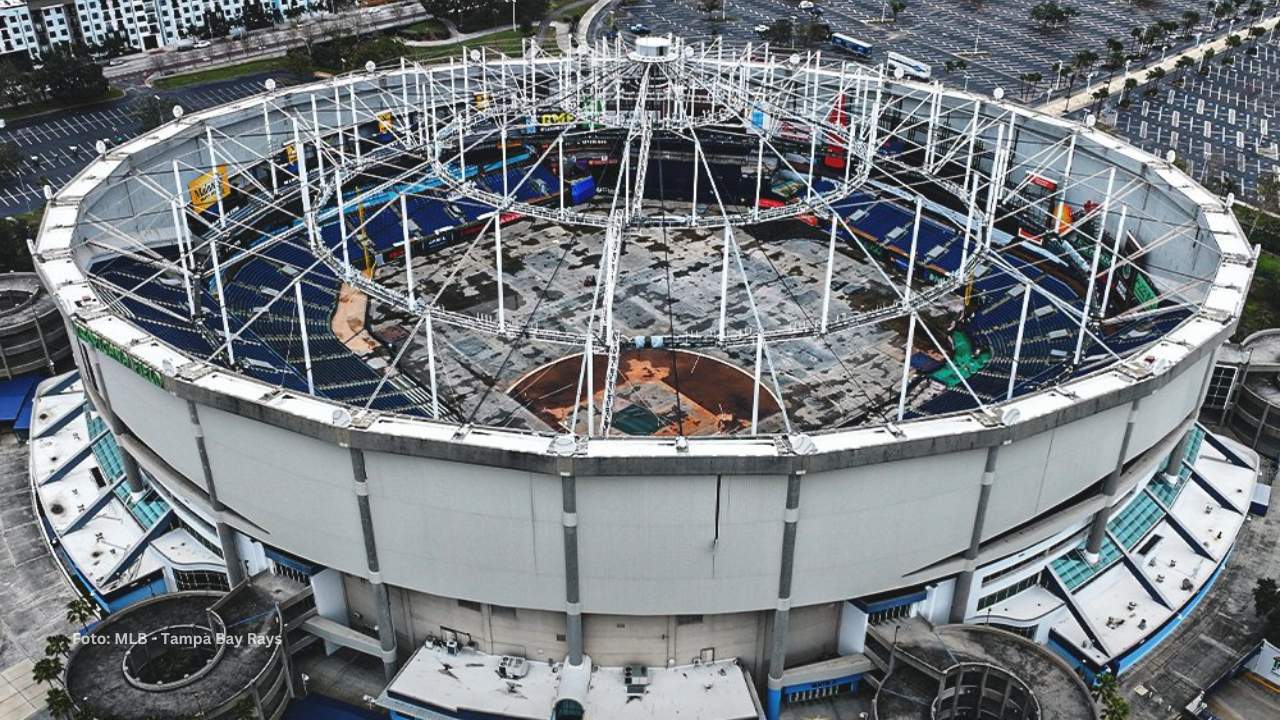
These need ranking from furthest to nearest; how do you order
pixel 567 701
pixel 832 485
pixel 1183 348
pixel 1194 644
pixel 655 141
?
pixel 655 141
pixel 1194 644
pixel 1183 348
pixel 567 701
pixel 832 485

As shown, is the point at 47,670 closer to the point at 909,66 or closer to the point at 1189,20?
the point at 909,66

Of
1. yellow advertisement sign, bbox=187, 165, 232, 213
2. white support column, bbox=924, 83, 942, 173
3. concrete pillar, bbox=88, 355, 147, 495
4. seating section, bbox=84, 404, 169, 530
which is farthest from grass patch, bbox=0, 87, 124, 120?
white support column, bbox=924, 83, 942, 173

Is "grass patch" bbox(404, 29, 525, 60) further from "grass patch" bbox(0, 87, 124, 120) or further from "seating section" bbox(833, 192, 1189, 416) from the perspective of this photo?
"seating section" bbox(833, 192, 1189, 416)

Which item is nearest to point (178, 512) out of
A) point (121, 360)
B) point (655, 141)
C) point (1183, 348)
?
point (121, 360)

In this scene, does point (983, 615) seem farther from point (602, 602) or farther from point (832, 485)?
point (602, 602)

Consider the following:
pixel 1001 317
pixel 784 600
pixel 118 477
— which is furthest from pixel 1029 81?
pixel 118 477

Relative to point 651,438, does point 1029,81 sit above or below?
below

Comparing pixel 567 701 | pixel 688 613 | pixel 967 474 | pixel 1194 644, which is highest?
pixel 967 474

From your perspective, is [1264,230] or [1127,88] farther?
[1127,88]
